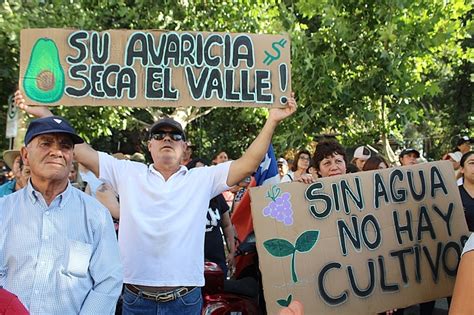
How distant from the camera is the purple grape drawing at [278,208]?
3998 millimetres

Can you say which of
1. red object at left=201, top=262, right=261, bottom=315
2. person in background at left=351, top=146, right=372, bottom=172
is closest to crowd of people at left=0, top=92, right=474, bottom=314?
red object at left=201, top=262, right=261, bottom=315

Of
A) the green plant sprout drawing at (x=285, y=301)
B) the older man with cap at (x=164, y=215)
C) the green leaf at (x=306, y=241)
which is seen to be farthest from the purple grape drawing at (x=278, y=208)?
the older man with cap at (x=164, y=215)

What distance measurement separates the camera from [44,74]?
3705 millimetres

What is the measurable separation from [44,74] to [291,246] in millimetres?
1967

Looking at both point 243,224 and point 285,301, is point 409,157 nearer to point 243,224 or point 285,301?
point 243,224

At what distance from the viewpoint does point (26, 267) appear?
96.0 inches

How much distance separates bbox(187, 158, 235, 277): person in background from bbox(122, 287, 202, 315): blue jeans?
5.47 ft

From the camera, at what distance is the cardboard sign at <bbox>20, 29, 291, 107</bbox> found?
375 cm

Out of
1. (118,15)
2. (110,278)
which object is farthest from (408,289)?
(118,15)

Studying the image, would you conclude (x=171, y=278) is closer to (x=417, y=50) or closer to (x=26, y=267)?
(x=26, y=267)

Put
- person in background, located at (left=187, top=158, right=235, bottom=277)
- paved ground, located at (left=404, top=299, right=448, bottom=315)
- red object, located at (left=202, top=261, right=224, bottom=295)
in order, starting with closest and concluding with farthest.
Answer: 1. red object, located at (left=202, top=261, right=224, bottom=295)
2. person in background, located at (left=187, top=158, right=235, bottom=277)
3. paved ground, located at (left=404, top=299, right=448, bottom=315)

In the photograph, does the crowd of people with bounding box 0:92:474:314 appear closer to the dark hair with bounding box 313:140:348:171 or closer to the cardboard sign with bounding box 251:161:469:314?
the dark hair with bounding box 313:140:348:171

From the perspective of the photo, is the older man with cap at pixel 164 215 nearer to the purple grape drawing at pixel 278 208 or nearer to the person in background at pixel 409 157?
the purple grape drawing at pixel 278 208

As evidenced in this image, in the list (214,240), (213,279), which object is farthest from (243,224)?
(213,279)
